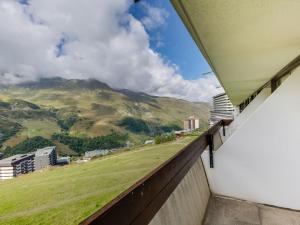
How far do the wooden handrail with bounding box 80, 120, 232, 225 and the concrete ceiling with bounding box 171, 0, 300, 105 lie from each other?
676 millimetres

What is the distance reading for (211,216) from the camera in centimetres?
188

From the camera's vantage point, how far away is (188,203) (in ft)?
5.09

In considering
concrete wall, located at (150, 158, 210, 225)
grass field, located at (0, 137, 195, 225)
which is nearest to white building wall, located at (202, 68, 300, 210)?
concrete wall, located at (150, 158, 210, 225)

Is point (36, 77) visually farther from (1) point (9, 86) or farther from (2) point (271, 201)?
(2) point (271, 201)

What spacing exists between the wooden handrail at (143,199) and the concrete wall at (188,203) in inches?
7.5

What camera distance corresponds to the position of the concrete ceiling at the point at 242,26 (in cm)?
78

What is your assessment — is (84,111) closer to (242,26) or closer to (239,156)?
(239,156)

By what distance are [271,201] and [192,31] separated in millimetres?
1996

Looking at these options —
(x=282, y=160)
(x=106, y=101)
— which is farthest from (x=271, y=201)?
(x=106, y=101)

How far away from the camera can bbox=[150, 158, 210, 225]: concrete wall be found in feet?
3.78

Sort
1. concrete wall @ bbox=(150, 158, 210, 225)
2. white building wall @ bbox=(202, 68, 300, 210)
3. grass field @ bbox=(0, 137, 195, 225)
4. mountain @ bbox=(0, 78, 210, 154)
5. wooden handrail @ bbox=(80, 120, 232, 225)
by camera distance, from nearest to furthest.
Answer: wooden handrail @ bbox=(80, 120, 232, 225) < concrete wall @ bbox=(150, 158, 210, 225) < white building wall @ bbox=(202, 68, 300, 210) < grass field @ bbox=(0, 137, 195, 225) < mountain @ bbox=(0, 78, 210, 154)

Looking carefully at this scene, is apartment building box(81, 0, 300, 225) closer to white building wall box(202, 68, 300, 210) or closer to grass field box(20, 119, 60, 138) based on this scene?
white building wall box(202, 68, 300, 210)

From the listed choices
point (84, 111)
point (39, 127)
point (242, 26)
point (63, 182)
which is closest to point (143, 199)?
point (242, 26)

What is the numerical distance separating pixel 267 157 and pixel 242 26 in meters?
1.66
